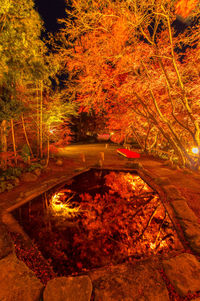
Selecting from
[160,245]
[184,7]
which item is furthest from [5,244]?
[184,7]

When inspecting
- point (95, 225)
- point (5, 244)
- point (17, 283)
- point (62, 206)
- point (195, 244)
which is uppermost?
point (195, 244)

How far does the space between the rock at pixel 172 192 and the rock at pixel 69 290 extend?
4047mm

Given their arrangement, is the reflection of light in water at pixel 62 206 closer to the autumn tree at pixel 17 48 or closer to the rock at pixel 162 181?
the rock at pixel 162 181

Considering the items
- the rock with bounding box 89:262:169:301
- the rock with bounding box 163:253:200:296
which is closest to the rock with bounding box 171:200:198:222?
the rock with bounding box 163:253:200:296

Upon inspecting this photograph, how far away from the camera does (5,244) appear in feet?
11.4

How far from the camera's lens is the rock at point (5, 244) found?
325 cm

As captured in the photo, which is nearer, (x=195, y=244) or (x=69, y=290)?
(x=69, y=290)

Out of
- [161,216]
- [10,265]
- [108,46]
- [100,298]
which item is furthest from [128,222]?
[108,46]

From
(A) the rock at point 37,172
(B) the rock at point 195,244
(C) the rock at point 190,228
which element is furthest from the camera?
(A) the rock at point 37,172

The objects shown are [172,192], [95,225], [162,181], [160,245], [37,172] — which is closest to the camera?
[160,245]

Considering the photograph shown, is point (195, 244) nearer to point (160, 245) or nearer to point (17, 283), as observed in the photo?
point (160, 245)

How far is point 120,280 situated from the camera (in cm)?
262

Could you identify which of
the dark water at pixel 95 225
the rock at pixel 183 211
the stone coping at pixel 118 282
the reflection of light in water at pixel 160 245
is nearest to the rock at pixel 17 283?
the stone coping at pixel 118 282

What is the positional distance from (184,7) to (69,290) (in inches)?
368
